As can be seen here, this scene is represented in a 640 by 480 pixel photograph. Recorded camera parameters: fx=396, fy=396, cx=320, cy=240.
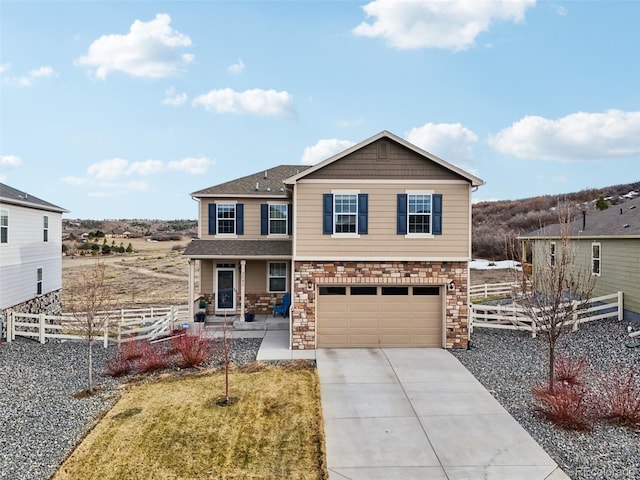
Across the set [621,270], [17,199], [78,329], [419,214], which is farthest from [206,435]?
[621,270]

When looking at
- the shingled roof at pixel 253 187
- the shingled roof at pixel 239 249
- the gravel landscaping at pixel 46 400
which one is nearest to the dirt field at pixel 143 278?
the shingled roof at pixel 239 249

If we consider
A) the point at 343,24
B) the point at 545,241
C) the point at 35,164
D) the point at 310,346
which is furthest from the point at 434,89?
the point at 35,164

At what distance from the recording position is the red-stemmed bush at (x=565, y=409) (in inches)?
298

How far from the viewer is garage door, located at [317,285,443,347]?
13164 millimetres

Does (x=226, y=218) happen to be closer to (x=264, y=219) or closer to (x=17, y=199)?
(x=264, y=219)

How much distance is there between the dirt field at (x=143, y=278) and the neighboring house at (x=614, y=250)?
70.9 feet

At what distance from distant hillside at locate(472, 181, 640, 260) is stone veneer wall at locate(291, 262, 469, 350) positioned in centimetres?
3475

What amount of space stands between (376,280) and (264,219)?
20.6ft

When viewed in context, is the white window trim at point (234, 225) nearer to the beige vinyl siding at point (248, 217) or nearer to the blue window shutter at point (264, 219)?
the beige vinyl siding at point (248, 217)

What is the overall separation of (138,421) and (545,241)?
70.5 feet

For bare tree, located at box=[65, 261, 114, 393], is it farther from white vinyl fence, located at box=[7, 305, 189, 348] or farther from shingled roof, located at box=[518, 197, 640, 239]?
shingled roof, located at box=[518, 197, 640, 239]

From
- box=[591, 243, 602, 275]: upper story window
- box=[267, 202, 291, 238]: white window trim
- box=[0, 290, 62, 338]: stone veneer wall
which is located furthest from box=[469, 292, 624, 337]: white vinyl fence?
box=[0, 290, 62, 338]: stone veneer wall

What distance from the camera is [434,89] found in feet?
64.7

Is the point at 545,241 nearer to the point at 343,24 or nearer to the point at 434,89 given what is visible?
the point at 434,89
